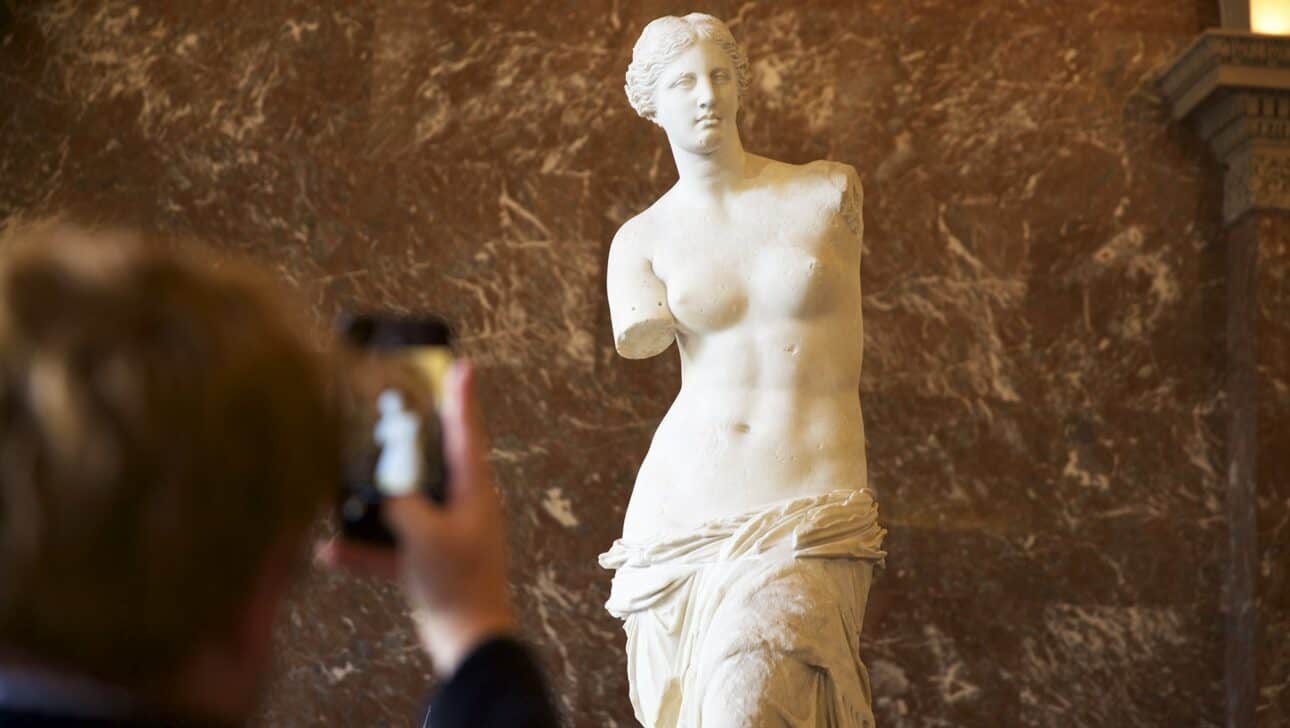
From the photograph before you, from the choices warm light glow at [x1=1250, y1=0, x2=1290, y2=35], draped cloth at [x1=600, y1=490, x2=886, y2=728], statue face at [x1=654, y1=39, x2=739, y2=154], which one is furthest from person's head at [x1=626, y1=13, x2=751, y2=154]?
warm light glow at [x1=1250, y1=0, x2=1290, y2=35]

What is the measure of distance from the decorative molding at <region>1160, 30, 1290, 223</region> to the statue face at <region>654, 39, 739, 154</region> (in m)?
2.73

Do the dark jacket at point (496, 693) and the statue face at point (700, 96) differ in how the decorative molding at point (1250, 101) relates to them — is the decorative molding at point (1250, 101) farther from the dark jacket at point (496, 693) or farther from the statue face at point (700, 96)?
the dark jacket at point (496, 693)

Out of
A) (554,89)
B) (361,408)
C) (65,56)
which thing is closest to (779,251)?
(554,89)

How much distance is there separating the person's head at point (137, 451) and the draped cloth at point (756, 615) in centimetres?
298

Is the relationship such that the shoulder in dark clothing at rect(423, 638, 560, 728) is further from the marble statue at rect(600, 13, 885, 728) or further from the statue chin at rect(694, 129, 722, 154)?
the statue chin at rect(694, 129, 722, 154)

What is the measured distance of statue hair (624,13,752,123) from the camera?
439 centimetres

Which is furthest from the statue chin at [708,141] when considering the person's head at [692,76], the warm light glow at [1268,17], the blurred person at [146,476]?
the blurred person at [146,476]

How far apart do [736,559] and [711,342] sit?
0.59 meters

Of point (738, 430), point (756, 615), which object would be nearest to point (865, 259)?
point (738, 430)

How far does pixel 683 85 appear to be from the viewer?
438cm

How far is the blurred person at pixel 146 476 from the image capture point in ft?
2.63

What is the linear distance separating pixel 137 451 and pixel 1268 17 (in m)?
6.53

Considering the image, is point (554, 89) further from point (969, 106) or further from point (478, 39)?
point (969, 106)

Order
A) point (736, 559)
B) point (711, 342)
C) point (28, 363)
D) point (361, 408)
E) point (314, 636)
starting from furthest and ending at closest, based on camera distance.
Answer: point (314, 636)
point (711, 342)
point (736, 559)
point (361, 408)
point (28, 363)
